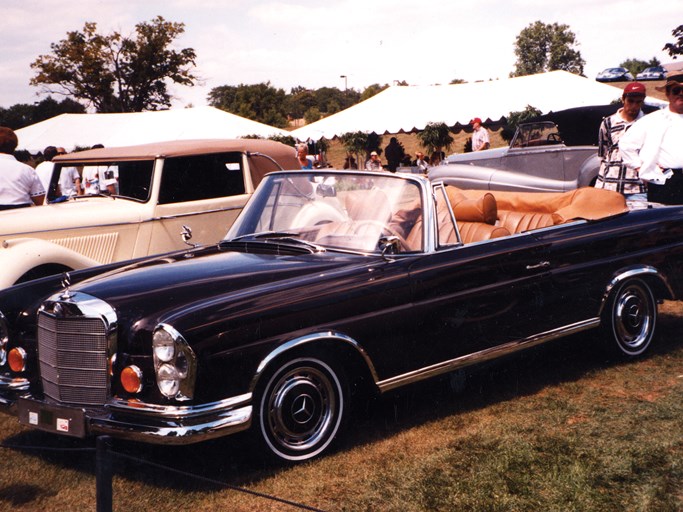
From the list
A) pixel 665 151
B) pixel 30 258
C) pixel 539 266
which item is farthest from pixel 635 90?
pixel 30 258

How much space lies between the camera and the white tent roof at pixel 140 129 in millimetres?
21469

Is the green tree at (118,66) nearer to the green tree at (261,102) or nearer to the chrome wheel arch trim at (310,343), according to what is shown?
the green tree at (261,102)

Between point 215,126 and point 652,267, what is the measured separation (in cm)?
1735

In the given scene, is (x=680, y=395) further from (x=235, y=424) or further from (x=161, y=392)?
(x=161, y=392)

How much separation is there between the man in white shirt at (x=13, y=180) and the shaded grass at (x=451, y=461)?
313 cm

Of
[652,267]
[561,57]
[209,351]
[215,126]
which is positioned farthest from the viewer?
[561,57]

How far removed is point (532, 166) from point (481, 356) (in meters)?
7.85

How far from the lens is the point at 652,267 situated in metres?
5.57

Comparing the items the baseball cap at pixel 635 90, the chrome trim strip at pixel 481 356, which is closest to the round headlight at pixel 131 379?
the chrome trim strip at pixel 481 356

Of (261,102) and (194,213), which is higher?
(261,102)

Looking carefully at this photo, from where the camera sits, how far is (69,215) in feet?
23.6

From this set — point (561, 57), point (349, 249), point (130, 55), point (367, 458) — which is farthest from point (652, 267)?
point (561, 57)

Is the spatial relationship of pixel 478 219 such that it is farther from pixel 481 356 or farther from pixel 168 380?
pixel 168 380

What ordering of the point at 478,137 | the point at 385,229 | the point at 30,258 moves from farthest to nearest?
1. the point at 478,137
2. the point at 30,258
3. the point at 385,229
